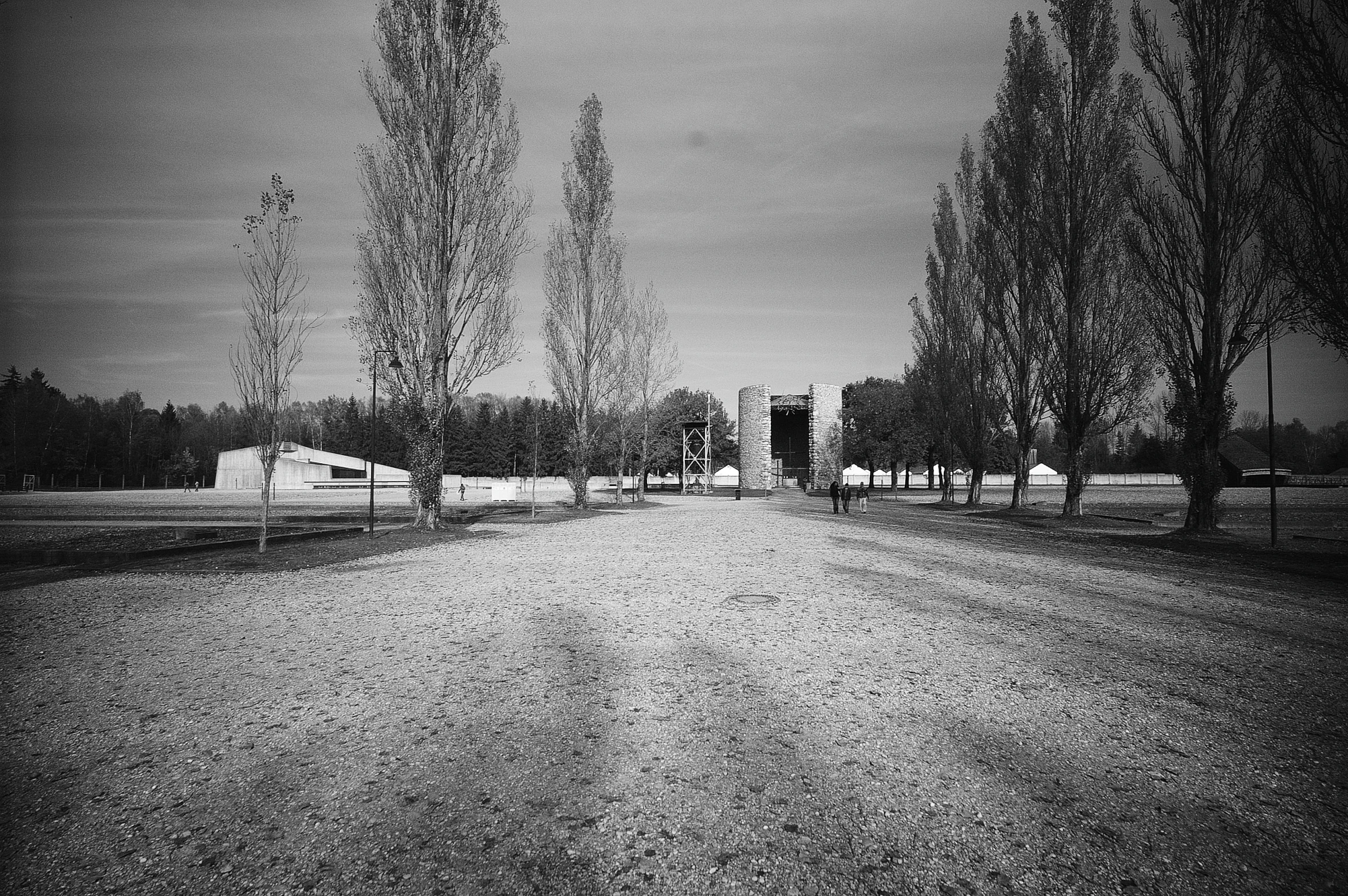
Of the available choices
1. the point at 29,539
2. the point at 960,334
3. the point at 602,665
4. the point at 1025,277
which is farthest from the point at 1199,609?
the point at 960,334

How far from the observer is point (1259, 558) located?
465 inches

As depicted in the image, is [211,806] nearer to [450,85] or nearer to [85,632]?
[85,632]

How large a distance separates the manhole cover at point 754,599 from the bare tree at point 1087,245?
1789 cm

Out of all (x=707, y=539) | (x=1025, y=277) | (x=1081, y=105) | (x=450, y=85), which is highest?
(x=1081, y=105)

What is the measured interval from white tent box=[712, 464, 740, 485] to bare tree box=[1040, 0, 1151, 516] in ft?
147

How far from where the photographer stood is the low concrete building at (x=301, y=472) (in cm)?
6533

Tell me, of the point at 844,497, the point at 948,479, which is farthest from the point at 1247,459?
the point at 844,497

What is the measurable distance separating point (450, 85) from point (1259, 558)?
2177cm

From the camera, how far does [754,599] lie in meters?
8.15

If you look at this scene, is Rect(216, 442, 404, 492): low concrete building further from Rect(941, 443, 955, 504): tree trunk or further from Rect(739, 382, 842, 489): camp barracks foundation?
Rect(941, 443, 955, 504): tree trunk

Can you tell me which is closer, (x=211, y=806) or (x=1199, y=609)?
(x=211, y=806)

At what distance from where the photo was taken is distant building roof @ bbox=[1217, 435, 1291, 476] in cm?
6091

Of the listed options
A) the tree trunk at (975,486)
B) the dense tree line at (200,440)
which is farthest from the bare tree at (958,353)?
the dense tree line at (200,440)

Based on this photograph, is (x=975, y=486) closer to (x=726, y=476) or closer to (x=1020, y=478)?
(x=1020, y=478)
